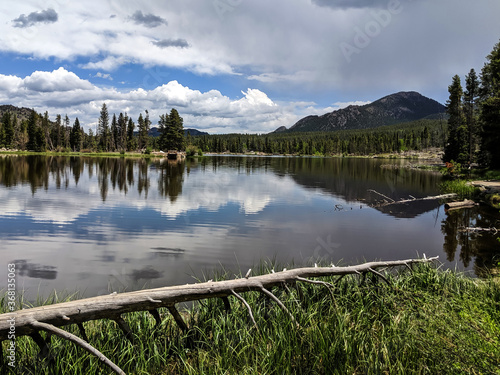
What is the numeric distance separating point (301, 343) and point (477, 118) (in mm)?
64673

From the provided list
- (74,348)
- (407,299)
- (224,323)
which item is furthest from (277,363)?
(407,299)

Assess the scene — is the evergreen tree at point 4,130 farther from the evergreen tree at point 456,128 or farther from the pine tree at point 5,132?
the evergreen tree at point 456,128

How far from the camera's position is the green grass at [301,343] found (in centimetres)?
440

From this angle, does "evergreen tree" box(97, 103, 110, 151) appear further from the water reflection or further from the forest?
the water reflection

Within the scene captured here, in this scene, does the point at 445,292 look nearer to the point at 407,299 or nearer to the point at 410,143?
the point at 407,299

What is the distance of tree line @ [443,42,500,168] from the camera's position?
1471 inches

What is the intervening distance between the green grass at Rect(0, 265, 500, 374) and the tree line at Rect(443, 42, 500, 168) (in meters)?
37.7

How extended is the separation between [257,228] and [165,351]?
41.3 ft

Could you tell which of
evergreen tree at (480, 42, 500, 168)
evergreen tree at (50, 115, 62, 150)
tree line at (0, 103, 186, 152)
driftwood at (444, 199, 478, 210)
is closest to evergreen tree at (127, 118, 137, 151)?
tree line at (0, 103, 186, 152)

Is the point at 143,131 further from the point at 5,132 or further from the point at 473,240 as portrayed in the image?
the point at 473,240

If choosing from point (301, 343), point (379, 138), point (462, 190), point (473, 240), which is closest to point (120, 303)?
point (301, 343)

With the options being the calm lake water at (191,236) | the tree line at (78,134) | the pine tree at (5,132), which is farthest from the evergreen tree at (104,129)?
the calm lake water at (191,236)

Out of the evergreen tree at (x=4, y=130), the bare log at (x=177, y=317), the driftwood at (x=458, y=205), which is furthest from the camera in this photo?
the evergreen tree at (x=4, y=130)

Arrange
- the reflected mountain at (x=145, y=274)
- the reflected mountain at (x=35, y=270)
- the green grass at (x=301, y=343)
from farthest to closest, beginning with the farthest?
the reflected mountain at (x=145, y=274) → the reflected mountain at (x=35, y=270) → the green grass at (x=301, y=343)
